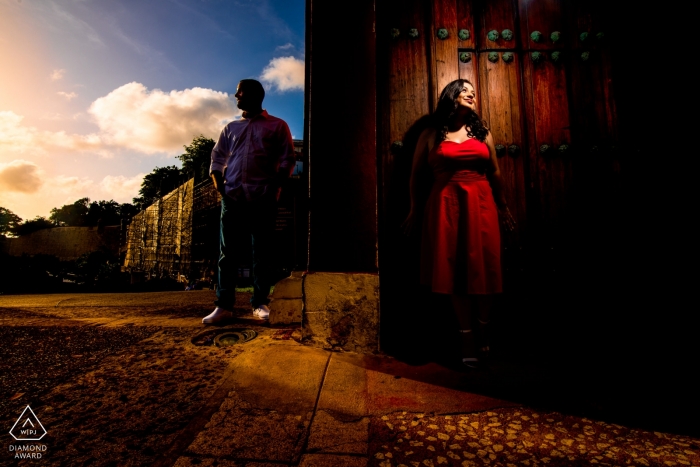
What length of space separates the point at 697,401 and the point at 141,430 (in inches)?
96.5

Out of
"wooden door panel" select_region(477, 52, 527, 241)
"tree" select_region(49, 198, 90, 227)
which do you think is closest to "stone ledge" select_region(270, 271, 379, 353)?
Result: "wooden door panel" select_region(477, 52, 527, 241)

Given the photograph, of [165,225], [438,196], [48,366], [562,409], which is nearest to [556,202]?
[438,196]

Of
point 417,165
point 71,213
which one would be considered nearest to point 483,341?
point 417,165

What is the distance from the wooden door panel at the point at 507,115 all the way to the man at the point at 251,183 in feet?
5.56

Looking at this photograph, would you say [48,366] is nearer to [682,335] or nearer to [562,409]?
[562,409]

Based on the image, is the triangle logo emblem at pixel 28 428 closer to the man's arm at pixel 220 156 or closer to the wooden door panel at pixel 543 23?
the man's arm at pixel 220 156

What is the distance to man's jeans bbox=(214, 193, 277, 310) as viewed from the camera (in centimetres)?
260

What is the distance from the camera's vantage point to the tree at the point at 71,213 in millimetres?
51812

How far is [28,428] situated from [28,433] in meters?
0.04

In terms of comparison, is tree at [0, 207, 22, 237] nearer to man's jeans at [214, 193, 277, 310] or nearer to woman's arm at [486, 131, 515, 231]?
man's jeans at [214, 193, 277, 310]

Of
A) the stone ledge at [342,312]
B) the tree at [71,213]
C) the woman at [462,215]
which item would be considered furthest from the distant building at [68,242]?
the woman at [462,215]

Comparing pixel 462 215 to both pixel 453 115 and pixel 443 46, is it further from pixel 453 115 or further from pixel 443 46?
pixel 443 46

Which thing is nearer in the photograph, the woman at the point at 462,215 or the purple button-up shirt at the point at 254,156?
the woman at the point at 462,215

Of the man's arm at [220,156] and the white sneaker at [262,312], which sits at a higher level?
the man's arm at [220,156]
